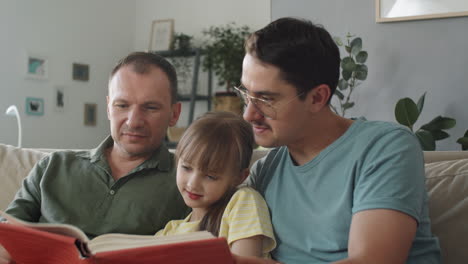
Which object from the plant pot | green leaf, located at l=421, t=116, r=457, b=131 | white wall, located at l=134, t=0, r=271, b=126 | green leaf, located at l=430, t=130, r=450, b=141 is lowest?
green leaf, located at l=430, t=130, r=450, b=141

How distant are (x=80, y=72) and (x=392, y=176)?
16.8ft

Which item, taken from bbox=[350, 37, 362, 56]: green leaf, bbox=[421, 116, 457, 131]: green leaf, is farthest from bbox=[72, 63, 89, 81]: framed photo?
bbox=[421, 116, 457, 131]: green leaf

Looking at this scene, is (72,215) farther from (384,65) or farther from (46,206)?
(384,65)

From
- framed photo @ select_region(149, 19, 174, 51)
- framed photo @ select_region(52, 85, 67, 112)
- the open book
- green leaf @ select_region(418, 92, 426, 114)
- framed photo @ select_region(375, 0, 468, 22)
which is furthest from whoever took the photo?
framed photo @ select_region(149, 19, 174, 51)

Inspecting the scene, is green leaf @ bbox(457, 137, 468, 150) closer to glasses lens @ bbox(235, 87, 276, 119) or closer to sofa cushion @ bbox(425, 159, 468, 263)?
sofa cushion @ bbox(425, 159, 468, 263)

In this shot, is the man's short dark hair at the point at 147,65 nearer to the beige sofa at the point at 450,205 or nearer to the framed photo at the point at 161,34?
the beige sofa at the point at 450,205

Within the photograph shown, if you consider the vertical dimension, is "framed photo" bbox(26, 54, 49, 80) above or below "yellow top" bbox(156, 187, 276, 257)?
above

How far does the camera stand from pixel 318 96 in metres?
1.37

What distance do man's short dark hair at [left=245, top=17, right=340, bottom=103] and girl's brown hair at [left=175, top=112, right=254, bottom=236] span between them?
196 millimetres

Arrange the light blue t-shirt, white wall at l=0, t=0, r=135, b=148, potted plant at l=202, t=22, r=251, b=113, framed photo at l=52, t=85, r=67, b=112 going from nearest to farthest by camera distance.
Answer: the light blue t-shirt → white wall at l=0, t=0, r=135, b=148 → potted plant at l=202, t=22, r=251, b=113 → framed photo at l=52, t=85, r=67, b=112

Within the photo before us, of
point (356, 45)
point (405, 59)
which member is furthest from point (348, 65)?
point (405, 59)

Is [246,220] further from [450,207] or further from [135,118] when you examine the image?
[450,207]

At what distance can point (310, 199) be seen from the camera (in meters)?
1.31

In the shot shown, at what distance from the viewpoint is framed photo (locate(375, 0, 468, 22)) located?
325cm
